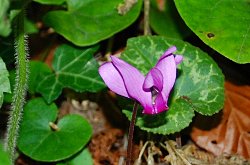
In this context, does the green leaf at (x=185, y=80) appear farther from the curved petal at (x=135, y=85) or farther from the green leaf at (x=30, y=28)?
the green leaf at (x=30, y=28)

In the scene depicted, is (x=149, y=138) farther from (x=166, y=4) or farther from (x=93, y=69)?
(x=166, y=4)

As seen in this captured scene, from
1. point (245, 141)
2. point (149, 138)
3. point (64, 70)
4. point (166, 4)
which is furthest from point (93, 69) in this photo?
point (245, 141)

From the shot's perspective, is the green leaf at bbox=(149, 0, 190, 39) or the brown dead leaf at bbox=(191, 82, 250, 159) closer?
the brown dead leaf at bbox=(191, 82, 250, 159)

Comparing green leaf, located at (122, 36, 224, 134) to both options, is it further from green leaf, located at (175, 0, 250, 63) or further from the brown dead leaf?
A: the brown dead leaf

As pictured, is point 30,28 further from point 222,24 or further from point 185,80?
point 222,24

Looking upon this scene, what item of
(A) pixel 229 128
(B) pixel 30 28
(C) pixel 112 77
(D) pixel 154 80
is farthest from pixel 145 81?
(B) pixel 30 28

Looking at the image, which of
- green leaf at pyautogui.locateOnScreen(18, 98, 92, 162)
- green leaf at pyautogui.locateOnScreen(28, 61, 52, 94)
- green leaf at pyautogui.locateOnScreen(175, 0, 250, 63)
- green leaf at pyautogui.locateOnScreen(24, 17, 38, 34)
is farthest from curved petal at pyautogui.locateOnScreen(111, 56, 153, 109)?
green leaf at pyautogui.locateOnScreen(24, 17, 38, 34)

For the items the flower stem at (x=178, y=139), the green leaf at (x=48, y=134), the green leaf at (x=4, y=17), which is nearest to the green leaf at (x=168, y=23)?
the flower stem at (x=178, y=139)

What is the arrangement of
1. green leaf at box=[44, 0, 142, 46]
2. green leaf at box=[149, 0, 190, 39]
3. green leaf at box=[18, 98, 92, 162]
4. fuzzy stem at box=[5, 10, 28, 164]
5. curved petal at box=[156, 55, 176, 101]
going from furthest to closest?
green leaf at box=[149, 0, 190, 39], green leaf at box=[44, 0, 142, 46], green leaf at box=[18, 98, 92, 162], fuzzy stem at box=[5, 10, 28, 164], curved petal at box=[156, 55, 176, 101]
